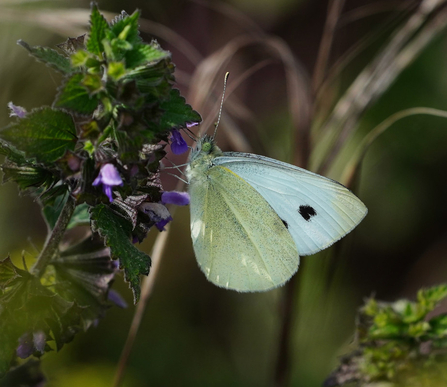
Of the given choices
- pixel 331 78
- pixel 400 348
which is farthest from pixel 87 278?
pixel 331 78

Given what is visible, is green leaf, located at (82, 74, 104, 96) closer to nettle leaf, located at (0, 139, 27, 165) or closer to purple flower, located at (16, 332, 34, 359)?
nettle leaf, located at (0, 139, 27, 165)

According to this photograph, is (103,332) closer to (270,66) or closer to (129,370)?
(129,370)

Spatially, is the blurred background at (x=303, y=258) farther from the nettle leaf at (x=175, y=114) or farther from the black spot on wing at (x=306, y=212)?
the nettle leaf at (x=175, y=114)

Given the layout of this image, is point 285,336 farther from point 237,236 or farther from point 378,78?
point 378,78

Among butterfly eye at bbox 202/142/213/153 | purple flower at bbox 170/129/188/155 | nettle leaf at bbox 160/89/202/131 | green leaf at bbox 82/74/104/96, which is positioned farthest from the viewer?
butterfly eye at bbox 202/142/213/153

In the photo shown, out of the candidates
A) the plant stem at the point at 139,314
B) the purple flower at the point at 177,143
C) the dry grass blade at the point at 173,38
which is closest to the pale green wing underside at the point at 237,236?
the plant stem at the point at 139,314

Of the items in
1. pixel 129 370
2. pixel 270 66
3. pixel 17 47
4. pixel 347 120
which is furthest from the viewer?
pixel 270 66

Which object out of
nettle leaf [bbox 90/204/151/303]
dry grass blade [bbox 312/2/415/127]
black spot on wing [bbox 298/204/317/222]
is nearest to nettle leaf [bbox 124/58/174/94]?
nettle leaf [bbox 90/204/151/303]

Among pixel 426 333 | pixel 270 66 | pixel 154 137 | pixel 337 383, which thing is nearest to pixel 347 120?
pixel 426 333
